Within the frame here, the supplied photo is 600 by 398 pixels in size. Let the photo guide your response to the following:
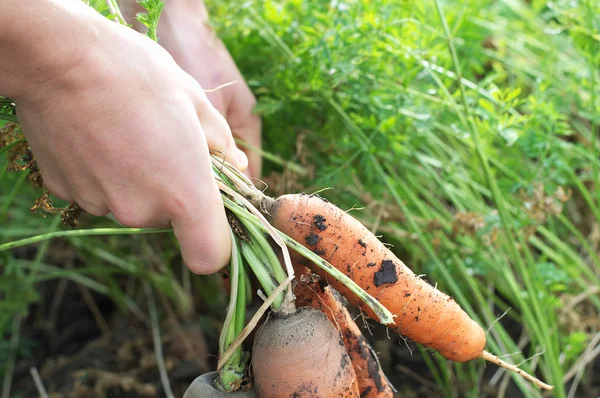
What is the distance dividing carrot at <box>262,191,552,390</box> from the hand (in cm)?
46

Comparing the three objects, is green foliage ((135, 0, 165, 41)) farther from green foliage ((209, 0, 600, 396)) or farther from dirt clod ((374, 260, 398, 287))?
dirt clod ((374, 260, 398, 287))

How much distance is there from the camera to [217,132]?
1.03 meters

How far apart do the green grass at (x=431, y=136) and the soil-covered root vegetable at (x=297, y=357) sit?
39 centimetres

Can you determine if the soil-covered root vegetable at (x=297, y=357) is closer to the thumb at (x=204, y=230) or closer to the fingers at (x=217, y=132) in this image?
the thumb at (x=204, y=230)

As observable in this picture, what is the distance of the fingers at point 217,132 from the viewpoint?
0.98m

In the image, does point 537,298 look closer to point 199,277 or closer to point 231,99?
point 231,99

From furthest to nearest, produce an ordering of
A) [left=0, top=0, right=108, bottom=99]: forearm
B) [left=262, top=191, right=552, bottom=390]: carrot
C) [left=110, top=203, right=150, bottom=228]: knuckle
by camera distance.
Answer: [left=262, top=191, right=552, bottom=390]: carrot, [left=110, top=203, right=150, bottom=228]: knuckle, [left=0, top=0, right=108, bottom=99]: forearm

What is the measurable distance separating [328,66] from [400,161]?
0.38m

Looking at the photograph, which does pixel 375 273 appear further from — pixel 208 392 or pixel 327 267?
pixel 208 392

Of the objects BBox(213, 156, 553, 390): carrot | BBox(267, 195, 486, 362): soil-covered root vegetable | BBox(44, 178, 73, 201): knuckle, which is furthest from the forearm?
BBox(267, 195, 486, 362): soil-covered root vegetable

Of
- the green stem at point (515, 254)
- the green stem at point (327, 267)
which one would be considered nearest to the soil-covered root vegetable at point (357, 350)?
the green stem at point (327, 267)

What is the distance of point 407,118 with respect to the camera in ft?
4.96

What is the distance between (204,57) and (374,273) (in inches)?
28.0

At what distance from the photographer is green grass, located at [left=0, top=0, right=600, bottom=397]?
1.39 metres
